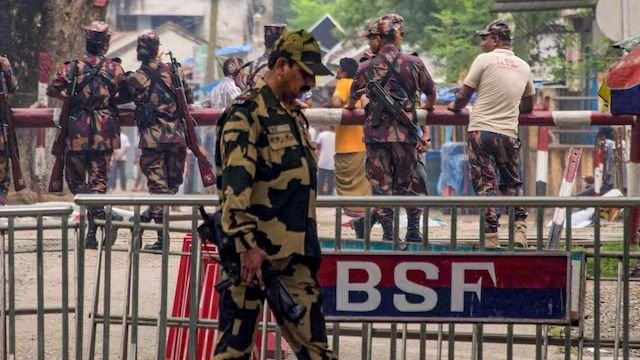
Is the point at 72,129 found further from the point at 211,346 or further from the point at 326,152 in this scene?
the point at 326,152

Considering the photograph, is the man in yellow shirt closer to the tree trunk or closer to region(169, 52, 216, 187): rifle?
region(169, 52, 216, 187): rifle

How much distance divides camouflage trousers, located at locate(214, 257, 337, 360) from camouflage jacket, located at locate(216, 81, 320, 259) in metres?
0.09

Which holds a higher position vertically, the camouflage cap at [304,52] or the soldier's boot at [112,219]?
the camouflage cap at [304,52]

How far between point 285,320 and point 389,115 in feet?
23.1

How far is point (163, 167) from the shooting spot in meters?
14.6

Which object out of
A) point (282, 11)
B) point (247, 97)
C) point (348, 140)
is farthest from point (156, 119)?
point (282, 11)

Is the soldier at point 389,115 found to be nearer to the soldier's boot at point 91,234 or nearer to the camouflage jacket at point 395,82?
the camouflage jacket at point 395,82

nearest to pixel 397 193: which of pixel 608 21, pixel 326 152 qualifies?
pixel 608 21

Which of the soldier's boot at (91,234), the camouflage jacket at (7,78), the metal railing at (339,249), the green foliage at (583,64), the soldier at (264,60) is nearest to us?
the metal railing at (339,249)

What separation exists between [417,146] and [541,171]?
22.1 feet

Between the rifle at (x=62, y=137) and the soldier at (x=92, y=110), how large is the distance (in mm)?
21

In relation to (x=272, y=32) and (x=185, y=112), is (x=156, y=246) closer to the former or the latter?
(x=185, y=112)

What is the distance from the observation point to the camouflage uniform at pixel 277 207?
20.8ft

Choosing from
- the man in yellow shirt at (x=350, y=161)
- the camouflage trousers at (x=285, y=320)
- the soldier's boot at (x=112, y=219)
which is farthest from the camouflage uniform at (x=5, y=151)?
the camouflage trousers at (x=285, y=320)
